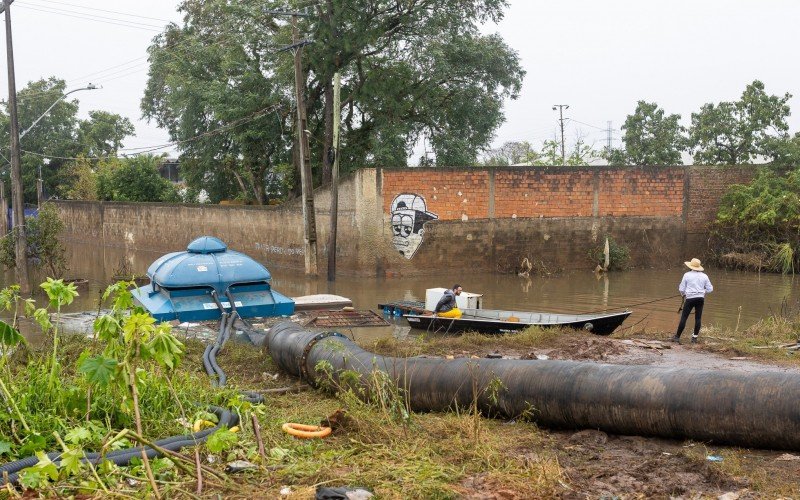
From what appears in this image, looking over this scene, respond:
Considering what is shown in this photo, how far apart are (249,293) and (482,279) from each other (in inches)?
472

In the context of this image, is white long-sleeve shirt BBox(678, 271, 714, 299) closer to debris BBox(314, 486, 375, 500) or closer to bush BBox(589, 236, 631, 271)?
debris BBox(314, 486, 375, 500)

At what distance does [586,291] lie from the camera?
948 inches

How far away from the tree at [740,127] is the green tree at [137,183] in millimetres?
26192

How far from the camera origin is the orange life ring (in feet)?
21.5

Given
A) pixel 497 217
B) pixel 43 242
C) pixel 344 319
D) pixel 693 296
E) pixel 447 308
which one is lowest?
pixel 344 319

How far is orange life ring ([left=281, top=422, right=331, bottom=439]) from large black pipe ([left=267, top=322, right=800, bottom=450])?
3.28 feet

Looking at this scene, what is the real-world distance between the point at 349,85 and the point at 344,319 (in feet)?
49.0

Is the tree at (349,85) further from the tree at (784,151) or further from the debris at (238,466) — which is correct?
the debris at (238,466)

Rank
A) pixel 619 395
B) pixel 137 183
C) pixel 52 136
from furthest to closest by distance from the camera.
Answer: pixel 52 136, pixel 137 183, pixel 619 395

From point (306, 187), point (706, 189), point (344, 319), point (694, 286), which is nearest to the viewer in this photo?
point (694, 286)

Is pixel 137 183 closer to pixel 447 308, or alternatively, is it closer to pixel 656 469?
pixel 447 308

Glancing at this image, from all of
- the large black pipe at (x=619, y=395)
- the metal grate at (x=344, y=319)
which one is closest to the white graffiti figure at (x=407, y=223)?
the metal grate at (x=344, y=319)

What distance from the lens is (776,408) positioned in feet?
20.8

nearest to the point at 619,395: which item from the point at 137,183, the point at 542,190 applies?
the point at 542,190
